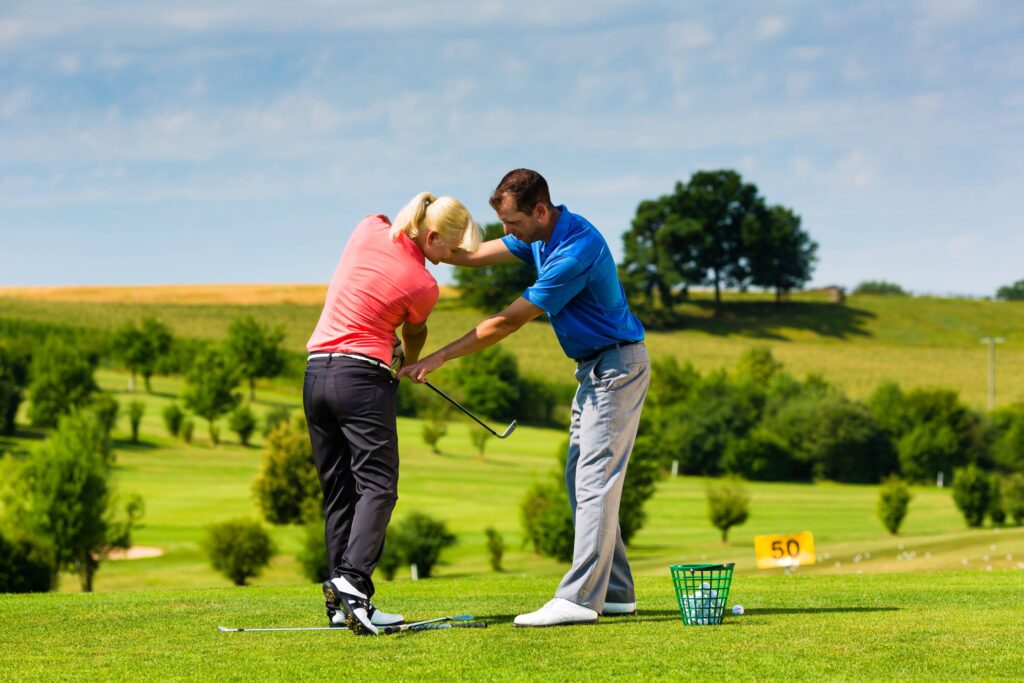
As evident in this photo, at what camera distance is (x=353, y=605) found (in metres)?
6.25

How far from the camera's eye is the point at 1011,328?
384 feet

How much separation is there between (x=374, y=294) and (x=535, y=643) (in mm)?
1977

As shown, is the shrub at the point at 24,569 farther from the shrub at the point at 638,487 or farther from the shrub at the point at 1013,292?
the shrub at the point at 1013,292

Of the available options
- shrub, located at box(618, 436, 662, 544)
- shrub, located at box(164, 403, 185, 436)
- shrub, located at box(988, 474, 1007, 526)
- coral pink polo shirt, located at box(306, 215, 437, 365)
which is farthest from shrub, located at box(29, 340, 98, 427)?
coral pink polo shirt, located at box(306, 215, 437, 365)

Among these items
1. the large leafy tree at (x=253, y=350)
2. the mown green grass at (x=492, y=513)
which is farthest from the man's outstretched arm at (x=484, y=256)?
the large leafy tree at (x=253, y=350)

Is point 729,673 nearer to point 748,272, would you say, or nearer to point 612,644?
point 612,644

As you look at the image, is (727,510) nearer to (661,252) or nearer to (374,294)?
(374,294)

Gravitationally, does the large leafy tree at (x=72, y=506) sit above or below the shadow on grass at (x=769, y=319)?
below


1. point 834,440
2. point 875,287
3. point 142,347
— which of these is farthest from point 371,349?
point 875,287

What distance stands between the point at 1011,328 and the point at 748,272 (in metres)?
25.9

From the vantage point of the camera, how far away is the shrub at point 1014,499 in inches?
2089

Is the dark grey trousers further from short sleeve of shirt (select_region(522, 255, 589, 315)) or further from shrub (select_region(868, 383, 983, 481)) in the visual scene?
shrub (select_region(868, 383, 983, 481))

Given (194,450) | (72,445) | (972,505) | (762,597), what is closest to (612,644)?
(762,597)

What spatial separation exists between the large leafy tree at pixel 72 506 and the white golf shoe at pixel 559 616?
109 feet
